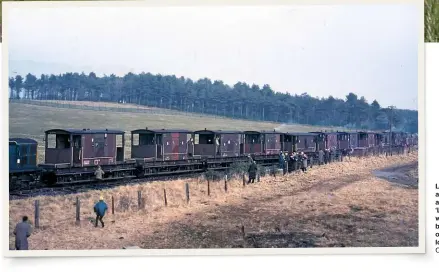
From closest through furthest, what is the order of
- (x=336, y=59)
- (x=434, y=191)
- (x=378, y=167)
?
(x=434, y=191), (x=336, y=59), (x=378, y=167)

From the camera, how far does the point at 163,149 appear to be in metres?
10.6

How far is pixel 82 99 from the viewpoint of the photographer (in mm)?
9414

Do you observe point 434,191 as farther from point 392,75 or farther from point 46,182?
point 46,182

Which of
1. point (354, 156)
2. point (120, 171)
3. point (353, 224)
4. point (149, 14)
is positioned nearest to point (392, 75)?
point (354, 156)

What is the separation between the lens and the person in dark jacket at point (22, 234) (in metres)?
8.84

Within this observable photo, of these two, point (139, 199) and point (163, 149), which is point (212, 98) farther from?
point (139, 199)

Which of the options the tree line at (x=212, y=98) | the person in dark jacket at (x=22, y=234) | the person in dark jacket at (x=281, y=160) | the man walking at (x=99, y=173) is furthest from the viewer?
the person in dark jacket at (x=281, y=160)

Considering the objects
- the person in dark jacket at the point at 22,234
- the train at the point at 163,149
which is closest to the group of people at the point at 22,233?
the person in dark jacket at the point at 22,234

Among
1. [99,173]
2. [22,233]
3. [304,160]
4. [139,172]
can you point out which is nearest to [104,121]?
[99,173]

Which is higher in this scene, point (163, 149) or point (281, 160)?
point (163, 149)

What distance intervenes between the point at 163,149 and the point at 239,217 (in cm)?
221

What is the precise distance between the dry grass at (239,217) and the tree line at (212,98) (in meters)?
1.13

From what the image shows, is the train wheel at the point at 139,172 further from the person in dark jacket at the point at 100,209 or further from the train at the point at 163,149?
the person in dark jacket at the point at 100,209

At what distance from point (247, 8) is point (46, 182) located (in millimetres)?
4456
